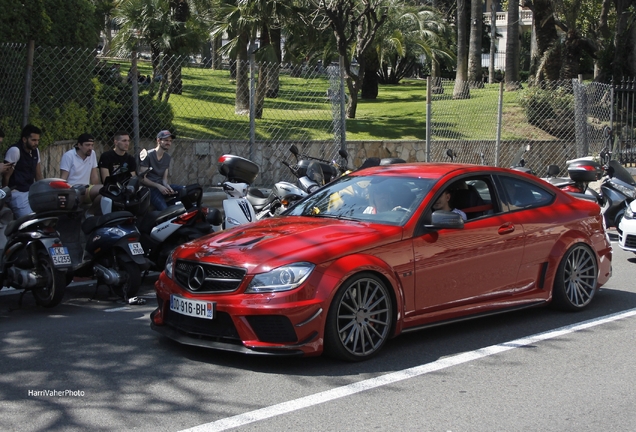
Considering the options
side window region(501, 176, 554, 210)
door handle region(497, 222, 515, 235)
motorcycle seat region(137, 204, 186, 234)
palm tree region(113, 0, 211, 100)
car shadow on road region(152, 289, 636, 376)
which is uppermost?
palm tree region(113, 0, 211, 100)

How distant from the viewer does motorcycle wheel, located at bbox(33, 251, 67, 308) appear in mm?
7574

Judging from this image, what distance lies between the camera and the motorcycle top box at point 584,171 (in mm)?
12688

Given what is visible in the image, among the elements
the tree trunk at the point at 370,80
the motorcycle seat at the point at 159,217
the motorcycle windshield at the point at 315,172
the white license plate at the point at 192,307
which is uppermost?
the tree trunk at the point at 370,80

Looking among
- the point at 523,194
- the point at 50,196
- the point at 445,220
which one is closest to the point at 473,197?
the point at 523,194

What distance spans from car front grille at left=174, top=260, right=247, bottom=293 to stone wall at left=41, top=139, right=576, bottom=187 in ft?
19.6

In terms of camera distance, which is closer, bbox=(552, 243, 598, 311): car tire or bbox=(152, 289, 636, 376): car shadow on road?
bbox=(152, 289, 636, 376): car shadow on road

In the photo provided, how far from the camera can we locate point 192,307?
5910 mm

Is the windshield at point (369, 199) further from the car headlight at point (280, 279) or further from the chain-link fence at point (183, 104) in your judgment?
the chain-link fence at point (183, 104)

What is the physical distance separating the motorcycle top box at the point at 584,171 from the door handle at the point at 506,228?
6034 millimetres

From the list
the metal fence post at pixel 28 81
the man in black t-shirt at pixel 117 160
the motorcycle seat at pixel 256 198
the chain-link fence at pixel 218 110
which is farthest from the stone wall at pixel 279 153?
the motorcycle seat at pixel 256 198

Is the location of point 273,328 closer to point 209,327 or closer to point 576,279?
point 209,327

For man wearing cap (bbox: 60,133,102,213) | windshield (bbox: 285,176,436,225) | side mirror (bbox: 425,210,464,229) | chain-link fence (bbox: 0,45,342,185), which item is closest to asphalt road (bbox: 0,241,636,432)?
side mirror (bbox: 425,210,464,229)

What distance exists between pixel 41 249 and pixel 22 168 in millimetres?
2393

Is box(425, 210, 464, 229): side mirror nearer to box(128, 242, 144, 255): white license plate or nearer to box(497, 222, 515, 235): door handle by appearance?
box(497, 222, 515, 235): door handle
